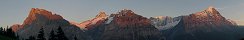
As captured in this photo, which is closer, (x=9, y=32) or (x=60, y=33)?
(x=60, y=33)

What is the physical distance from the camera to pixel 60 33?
67438mm

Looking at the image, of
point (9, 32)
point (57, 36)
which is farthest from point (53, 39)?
point (9, 32)

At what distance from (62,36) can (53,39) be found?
5.59ft

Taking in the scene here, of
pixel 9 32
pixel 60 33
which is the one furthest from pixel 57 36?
pixel 9 32

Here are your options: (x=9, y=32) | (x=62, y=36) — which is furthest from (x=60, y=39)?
(x=9, y=32)

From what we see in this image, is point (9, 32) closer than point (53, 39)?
No

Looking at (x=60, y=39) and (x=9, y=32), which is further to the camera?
(x=9, y=32)

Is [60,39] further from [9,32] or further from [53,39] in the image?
[9,32]

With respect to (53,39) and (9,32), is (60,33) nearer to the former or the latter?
(53,39)

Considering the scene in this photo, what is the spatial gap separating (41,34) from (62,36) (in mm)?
3688

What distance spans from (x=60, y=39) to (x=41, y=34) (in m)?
3.77

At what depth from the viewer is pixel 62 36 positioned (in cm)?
6706

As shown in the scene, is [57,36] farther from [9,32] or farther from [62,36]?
[9,32]

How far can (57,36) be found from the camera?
67.2 m
